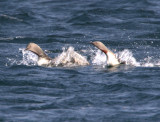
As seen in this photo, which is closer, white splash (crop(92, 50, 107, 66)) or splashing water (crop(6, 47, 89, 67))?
splashing water (crop(6, 47, 89, 67))

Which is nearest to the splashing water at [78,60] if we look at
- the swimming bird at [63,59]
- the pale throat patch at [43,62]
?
the swimming bird at [63,59]

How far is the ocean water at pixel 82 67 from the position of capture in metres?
12.1

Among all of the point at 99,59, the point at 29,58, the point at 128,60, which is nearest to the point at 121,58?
the point at 128,60

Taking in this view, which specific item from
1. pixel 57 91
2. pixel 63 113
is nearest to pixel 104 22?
pixel 57 91

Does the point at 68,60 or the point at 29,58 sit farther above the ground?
the point at 29,58

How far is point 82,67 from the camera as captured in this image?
53.0 feet

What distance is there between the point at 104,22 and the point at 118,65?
8.14 m

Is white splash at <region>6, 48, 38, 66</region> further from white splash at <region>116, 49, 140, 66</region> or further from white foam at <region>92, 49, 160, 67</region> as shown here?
white splash at <region>116, 49, 140, 66</region>

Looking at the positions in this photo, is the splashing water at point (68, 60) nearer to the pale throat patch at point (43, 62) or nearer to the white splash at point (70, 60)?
the white splash at point (70, 60)

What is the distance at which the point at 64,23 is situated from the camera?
24188 mm

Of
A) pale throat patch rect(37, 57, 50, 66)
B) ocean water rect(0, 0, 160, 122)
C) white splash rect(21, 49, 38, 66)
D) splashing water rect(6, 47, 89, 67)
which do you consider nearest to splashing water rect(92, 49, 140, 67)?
ocean water rect(0, 0, 160, 122)

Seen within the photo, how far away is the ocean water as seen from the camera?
12062 millimetres

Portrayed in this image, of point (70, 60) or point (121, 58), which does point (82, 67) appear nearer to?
point (70, 60)

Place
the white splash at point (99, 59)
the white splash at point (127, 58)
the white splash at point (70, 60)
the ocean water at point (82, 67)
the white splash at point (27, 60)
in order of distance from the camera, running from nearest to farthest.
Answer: the ocean water at point (82, 67) → the white splash at point (127, 58) → the white splash at point (70, 60) → the white splash at point (99, 59) → the white splash at point (27, 60)
